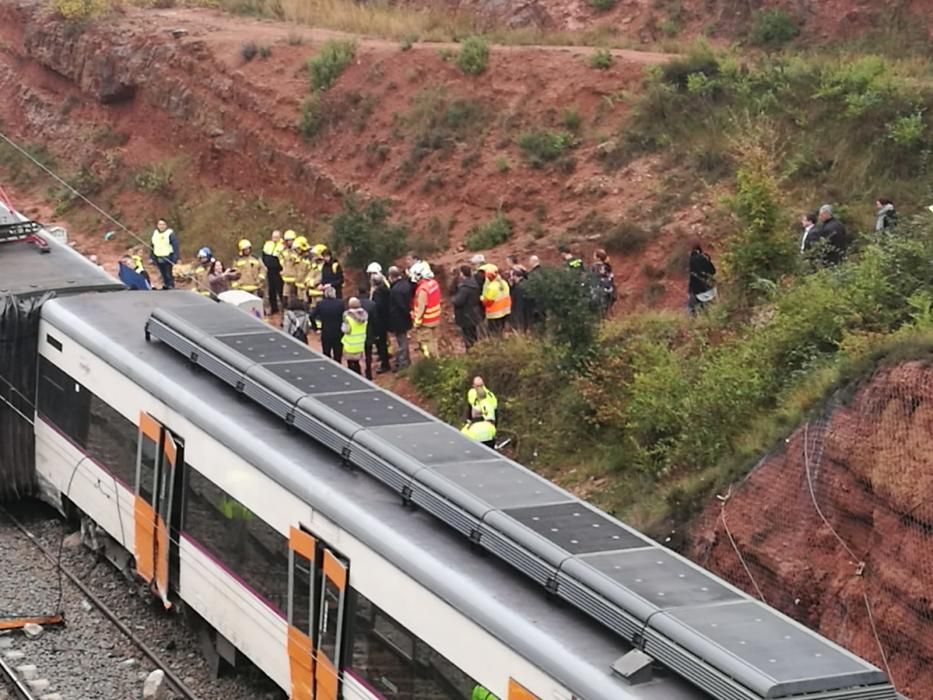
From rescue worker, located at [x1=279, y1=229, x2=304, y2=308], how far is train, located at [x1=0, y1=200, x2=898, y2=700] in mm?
7661

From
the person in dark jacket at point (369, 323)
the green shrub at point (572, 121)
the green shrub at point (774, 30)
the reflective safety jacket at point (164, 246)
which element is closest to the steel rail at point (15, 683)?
the person in dark jacket at point (369, 323)

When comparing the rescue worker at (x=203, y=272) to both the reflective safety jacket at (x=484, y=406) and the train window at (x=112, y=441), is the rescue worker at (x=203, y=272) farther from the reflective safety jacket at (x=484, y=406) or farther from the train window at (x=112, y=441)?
the train window at (x=112, y=441)

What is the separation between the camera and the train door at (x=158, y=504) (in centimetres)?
1442

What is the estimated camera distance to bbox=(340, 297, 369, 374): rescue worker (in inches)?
816

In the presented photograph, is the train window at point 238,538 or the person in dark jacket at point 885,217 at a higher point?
the person in dark jacket at point 885,217

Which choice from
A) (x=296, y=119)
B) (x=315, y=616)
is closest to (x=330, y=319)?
(x=315, y=616)

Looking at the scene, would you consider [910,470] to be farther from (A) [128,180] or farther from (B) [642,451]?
(A) [128,180]

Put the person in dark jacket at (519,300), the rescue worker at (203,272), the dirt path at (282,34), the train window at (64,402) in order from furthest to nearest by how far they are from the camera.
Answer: the dirt path at (282,34) < the rescue worker at (203,272) < the person in dark jacket at (519,300) < the train window at (64,402)

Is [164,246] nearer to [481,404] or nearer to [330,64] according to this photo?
[330,64]

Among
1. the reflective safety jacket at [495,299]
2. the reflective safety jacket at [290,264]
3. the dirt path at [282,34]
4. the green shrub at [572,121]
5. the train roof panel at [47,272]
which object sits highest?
the dirt path at [282,34]

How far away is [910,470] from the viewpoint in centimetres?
1288

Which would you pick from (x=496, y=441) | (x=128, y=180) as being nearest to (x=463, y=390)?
(x=496, y=441)

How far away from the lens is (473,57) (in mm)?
30453

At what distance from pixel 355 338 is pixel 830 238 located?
610 centimetres
